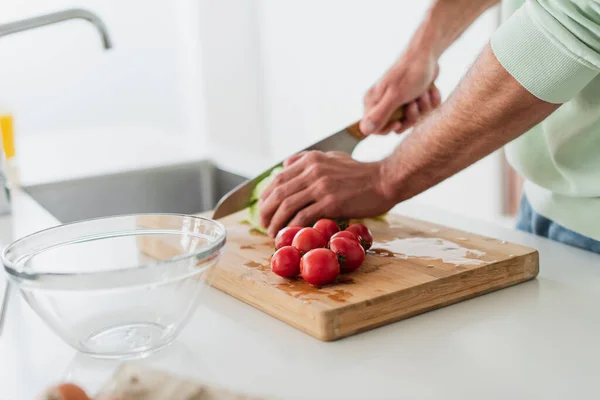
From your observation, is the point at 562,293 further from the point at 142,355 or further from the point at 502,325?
the point at 142,355

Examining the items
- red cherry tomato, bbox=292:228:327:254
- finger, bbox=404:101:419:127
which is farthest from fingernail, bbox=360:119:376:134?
red cherry tomato, bbox=292:228:327:254

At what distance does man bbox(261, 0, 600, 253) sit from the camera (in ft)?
3.54

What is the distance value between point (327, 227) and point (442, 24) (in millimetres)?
638

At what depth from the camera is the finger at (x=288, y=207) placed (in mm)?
1363

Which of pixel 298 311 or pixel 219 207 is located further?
pixel 219 207

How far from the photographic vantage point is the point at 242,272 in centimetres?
117

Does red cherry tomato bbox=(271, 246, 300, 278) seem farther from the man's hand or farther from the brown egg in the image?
the brown egg

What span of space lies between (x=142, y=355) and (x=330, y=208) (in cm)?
49

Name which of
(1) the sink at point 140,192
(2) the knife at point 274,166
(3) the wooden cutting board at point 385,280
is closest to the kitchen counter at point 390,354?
(3) the wooden cutting board at point 385,280

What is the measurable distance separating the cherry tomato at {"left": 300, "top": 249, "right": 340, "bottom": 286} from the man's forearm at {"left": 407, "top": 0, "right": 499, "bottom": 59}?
2.39 ft

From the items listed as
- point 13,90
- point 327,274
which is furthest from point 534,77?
point 13,90

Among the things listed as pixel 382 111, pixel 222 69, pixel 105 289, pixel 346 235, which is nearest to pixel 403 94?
pixel 382 111

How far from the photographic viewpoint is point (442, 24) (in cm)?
170

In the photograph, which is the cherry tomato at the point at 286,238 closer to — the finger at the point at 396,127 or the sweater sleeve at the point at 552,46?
the sweater sleeve at the point at 552,46
